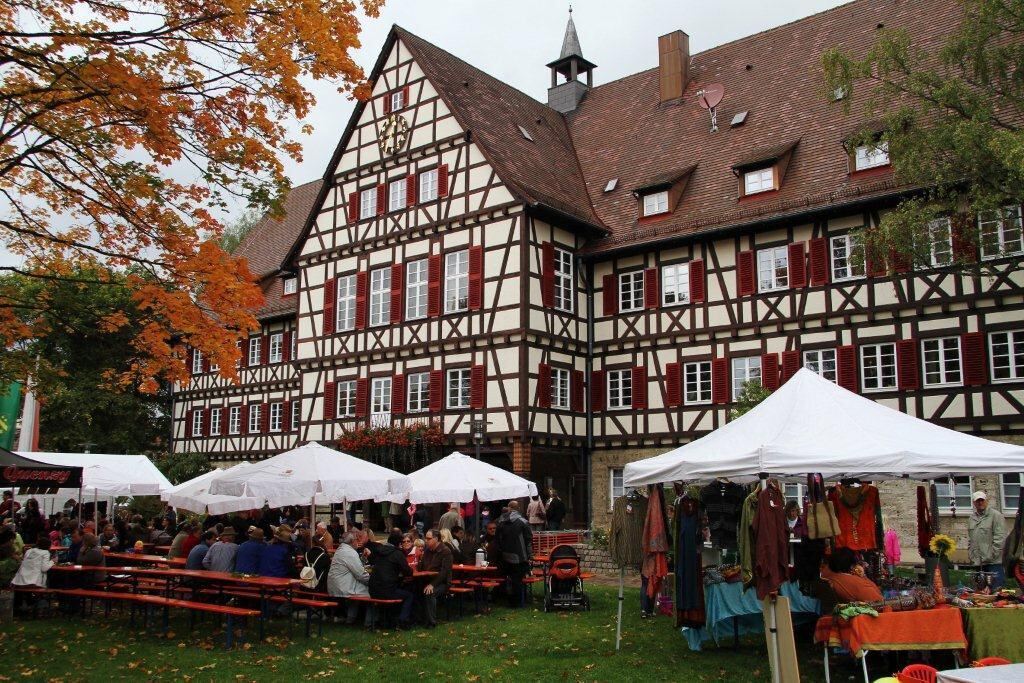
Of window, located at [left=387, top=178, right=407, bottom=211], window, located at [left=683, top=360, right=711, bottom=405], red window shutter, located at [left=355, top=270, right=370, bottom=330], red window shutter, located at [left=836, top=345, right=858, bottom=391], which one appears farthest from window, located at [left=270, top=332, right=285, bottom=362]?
red window shutter, located at [left=836, top=345, right=858, bottom=391]

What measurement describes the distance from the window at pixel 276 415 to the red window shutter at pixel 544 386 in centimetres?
1346

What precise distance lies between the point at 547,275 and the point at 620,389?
3.69 meters

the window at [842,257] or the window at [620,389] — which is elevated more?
the window at [842,257]

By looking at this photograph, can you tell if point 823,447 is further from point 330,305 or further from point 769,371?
point 330,305

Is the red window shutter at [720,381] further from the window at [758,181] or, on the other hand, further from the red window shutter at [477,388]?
the red window shutter at [477,388]

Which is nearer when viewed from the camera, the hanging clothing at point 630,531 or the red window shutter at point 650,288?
the hanging clothing at point 630,531

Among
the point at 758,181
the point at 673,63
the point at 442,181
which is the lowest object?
the point at 758,181

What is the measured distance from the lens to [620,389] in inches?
1053

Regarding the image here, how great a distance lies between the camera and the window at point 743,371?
2438 cm

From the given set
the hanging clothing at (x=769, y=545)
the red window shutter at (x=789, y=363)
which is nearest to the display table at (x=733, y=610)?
the hanging clothing at (x=769, y=545)

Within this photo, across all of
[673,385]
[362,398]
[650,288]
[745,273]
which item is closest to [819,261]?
[745,273]

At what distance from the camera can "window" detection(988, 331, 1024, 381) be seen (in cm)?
2075

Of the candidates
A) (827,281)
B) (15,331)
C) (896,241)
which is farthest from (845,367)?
(15,331)

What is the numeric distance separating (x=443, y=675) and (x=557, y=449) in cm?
1662
